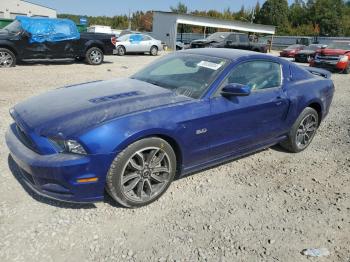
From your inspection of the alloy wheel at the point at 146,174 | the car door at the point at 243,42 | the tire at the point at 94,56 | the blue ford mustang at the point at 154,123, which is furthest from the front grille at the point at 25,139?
the car door at the point at 243,42

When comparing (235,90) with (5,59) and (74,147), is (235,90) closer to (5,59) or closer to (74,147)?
(74,147)

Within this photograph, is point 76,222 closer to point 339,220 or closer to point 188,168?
point 188,168

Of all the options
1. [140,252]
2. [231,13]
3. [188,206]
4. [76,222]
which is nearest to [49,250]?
[76,222]

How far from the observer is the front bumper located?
9.69 ft

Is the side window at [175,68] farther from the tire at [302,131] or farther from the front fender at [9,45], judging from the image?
the front fender at [9,45]

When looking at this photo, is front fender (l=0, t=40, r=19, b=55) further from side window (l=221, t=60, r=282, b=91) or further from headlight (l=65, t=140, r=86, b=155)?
headlight (l=65, t=140, r=86, b=155)

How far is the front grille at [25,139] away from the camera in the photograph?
10.5ft

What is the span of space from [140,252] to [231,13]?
92862 millimetres

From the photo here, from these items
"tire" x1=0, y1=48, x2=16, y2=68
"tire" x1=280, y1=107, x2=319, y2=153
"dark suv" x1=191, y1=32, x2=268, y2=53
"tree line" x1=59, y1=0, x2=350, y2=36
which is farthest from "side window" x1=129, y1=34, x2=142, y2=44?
"tree line" x1=59, y1=0, x2=350, y2=36

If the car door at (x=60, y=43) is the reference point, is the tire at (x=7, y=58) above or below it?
below

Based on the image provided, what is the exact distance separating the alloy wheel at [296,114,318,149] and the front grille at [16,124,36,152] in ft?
12.1

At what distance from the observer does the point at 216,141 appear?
3.88 meters

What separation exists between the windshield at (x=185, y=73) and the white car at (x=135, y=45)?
16.4 meters

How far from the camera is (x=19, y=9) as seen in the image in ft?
146
